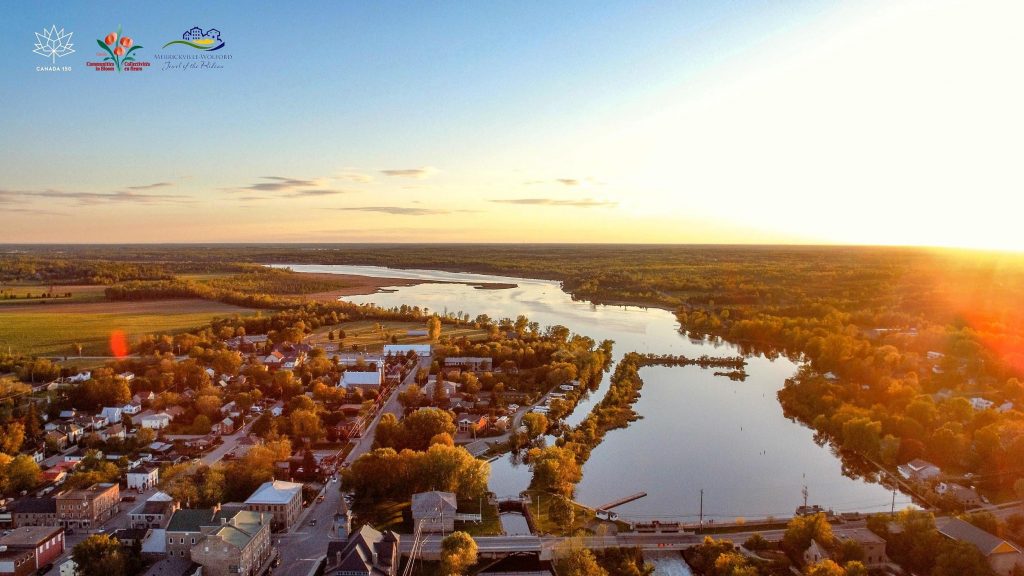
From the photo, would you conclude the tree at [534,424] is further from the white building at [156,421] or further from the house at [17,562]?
the house at [17,562]

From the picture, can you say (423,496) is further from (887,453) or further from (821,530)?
(887,453)

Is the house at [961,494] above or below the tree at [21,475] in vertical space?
below

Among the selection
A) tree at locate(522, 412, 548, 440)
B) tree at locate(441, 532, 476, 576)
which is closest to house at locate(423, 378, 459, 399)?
tree at locate(522, 412, 548, 440)

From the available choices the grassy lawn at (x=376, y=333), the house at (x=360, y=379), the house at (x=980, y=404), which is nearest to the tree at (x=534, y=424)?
the house at (x=360, y=379)

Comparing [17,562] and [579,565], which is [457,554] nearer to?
[579,565]

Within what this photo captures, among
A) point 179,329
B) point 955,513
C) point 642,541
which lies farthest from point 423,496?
point 179,329

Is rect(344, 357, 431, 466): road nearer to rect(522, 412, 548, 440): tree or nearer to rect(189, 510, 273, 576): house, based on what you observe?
rect(522, 412, 548, 440): tree
